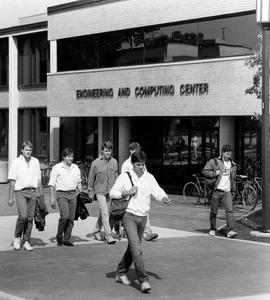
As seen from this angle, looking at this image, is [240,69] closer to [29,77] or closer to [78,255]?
[78,255]

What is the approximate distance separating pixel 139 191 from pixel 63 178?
11.6 feet

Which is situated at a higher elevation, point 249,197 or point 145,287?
point 249,197

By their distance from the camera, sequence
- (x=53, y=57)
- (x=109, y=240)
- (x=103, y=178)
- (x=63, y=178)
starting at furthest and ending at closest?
(x=53, y=57)
(x=103, y=178)
(x=109, y=240)
(x=63, y=178)

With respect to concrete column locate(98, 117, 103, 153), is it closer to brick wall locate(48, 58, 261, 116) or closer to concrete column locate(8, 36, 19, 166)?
brick wall locate(48, 58, 261, 116)

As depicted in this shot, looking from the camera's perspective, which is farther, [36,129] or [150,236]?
[36,129]

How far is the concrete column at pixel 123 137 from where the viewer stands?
2673cm

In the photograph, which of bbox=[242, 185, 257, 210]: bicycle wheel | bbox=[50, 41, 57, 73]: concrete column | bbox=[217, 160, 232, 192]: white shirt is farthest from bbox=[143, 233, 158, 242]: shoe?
bbox=[50, 41, 57, 73]: concrete column

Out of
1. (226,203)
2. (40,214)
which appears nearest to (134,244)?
(40,214)

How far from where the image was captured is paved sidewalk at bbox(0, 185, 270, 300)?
28.2ft

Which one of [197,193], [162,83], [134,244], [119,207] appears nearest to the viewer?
[134,244]

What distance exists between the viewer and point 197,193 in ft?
70.8

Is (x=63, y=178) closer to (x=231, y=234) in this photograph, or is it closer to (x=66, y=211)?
(x=66, y=211)

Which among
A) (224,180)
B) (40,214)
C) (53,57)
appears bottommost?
(40,214)

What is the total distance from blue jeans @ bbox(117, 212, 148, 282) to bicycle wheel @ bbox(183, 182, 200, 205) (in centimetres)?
1235
